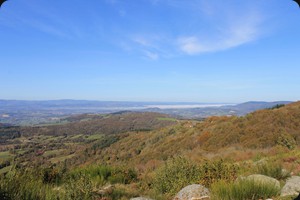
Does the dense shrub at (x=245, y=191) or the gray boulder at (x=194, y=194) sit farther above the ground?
the dense shrub at (x=245, y=191)

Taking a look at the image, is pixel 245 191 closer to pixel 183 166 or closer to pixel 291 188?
pixel 291 188

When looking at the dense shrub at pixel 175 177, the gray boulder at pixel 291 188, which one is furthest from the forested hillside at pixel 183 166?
the gray boulder at pixel 291 188

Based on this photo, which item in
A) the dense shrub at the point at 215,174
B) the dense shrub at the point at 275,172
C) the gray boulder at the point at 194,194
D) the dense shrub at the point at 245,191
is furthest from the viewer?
the dense shrub at the point at 275,172

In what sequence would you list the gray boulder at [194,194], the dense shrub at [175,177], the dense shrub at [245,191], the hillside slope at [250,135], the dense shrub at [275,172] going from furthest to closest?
the hillside slope at [250,135] → the dense shrub at [275,172] → the dense shrub at [175,177] → the gray boulder at [194,194] → the dense shrub at [245,191]

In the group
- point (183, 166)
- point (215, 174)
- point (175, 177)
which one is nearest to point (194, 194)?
point (215, 174)

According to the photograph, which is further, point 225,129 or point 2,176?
point 225,129

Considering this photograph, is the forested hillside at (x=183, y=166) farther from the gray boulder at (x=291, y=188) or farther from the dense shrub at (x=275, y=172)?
the gray boulder at (x=291, y=188)

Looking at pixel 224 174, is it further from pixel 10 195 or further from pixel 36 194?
pixel 10 195

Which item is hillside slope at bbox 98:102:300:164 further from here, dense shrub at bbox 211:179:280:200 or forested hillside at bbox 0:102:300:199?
dense shrub at bbox 211:179:280:200

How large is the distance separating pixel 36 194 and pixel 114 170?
5.18 meters

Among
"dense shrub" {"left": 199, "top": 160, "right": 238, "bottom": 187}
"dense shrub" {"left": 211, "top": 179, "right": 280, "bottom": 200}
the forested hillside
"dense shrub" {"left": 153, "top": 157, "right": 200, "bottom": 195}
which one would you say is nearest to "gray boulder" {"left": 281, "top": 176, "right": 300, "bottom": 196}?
"dense shrub" {"left": 211, "top": 179, "right": 280, "bottom": 200}

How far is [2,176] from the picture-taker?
15.0ft

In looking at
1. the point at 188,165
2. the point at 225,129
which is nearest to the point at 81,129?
the point at 225,129

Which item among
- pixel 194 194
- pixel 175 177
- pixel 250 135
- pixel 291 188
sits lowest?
pixel 250 135
